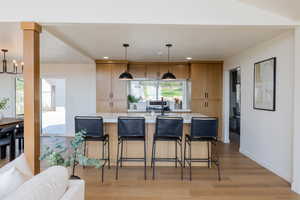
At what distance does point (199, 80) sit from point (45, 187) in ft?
18.3

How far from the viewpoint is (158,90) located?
22.9 feet

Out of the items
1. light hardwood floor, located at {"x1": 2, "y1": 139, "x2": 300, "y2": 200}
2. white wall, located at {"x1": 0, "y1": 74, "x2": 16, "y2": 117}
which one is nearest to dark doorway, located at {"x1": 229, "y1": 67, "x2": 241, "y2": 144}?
light hardwood floor, located at {"x1": 2, "y1": 139, "x2": 300, "y2": 200}

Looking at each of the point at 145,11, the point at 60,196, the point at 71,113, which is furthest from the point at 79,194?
the point at 71,113

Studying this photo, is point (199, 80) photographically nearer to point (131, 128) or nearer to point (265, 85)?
point (265, 85)

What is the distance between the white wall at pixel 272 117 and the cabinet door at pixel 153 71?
2.44m

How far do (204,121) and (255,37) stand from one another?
1769 millimetres

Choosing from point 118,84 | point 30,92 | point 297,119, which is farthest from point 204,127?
point 118,84

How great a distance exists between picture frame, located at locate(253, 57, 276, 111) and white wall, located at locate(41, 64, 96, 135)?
4.50 m

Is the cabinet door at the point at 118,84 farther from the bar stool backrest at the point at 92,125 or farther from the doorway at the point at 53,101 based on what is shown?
the doorway at the point at 53,101

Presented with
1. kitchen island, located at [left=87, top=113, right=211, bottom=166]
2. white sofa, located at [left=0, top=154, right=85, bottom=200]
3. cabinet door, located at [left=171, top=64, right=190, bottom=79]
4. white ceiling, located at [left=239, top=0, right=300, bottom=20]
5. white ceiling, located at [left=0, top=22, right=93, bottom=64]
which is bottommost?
kitchen island, located at [left=87, top=113, right=211, bottom=166]

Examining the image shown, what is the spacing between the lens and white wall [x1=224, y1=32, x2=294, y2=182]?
3.32 metres

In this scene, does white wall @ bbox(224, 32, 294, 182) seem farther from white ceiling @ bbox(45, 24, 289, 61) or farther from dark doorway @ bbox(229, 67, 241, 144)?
dark doorway @ bbox(229, 67, 241, 144)

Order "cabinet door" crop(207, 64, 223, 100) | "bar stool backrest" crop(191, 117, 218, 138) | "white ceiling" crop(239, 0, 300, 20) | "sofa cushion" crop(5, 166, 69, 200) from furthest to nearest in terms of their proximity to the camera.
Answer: "cabinet door" crop(207, 64, 223, 100)
"bar stool backrest" crop(191, 117, 218, 138)
"white ceiling" crop(239, 0, 300, 20)
"sofa cushion" crop(5, 166, 69, 200)

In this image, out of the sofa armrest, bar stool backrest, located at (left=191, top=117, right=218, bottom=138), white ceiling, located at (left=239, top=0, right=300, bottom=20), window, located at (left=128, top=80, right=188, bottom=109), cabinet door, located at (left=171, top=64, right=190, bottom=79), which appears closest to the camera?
the sofa armrest
